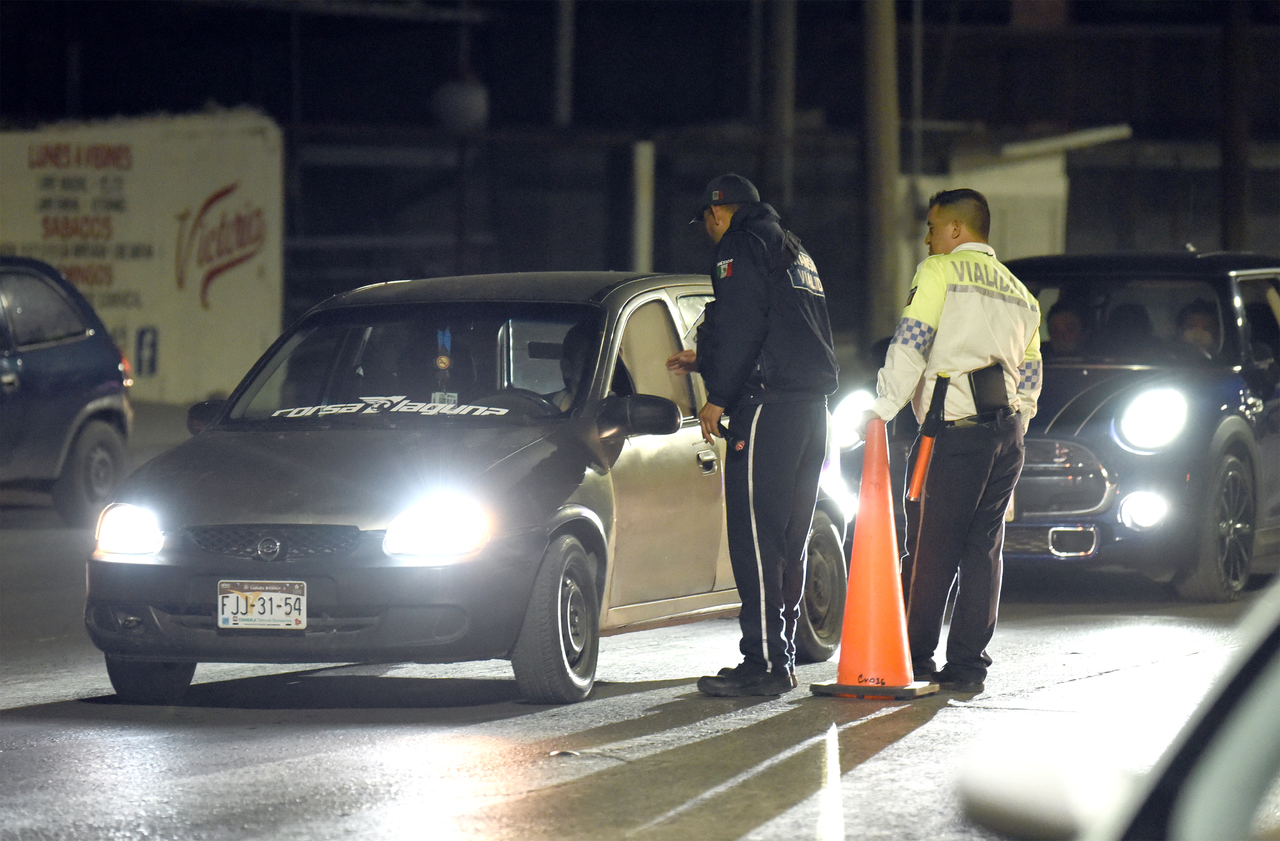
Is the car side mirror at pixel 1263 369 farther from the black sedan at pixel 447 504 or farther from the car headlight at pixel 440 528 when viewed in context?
the car headlight at pixel 440 528

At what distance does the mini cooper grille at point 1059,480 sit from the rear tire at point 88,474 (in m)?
6.03

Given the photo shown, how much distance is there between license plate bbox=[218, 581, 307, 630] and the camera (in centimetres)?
685

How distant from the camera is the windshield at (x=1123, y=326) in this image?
1046cm

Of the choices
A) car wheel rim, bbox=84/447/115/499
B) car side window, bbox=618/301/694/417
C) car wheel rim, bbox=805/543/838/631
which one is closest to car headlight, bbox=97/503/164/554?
car side window, bbox=618/301/694/417

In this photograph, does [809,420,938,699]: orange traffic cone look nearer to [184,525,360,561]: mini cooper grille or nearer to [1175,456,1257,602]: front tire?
[184,525,360,561]: mini cooper grille

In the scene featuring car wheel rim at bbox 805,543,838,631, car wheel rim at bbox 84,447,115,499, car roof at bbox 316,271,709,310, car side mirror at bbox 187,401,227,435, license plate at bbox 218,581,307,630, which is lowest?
car wheel rim at bbox 84,447,115,499

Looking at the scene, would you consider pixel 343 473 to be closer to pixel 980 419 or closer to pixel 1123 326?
pixel 980 419

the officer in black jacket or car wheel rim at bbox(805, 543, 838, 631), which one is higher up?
the officer in black jacket

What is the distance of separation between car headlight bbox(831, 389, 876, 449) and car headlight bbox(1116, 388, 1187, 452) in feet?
3.89

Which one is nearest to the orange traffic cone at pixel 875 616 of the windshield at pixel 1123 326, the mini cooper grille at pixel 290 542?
the mini cooper grille at pixel 290 542

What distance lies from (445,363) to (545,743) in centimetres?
194

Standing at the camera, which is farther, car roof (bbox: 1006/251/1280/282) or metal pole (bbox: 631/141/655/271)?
metal pole (bbox: 631/141/655/271)

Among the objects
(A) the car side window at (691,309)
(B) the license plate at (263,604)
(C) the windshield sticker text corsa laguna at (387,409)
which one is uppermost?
(A) the car side window at (691,309)

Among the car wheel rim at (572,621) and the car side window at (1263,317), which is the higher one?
the car side window at (1263,317)
